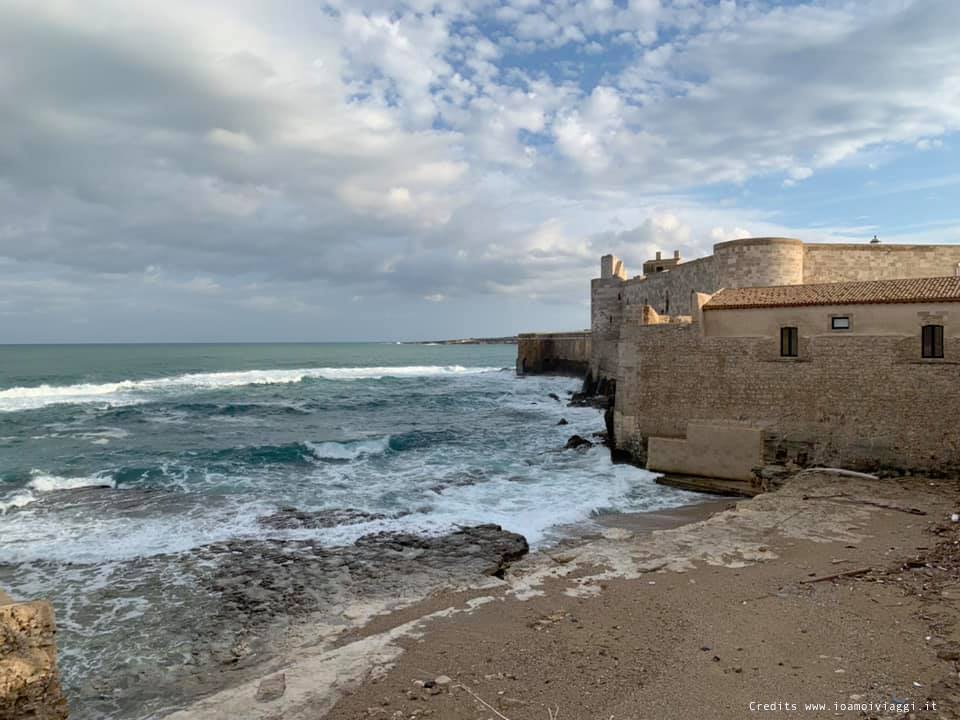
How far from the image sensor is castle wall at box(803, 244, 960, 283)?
60.6 feet

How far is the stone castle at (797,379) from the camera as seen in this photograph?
11.4 meters

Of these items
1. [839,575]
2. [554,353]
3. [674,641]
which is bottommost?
[674,641]

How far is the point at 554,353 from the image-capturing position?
50875 millimetres

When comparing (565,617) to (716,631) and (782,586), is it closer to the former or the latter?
(716,631)

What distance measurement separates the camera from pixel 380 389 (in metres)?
48.0

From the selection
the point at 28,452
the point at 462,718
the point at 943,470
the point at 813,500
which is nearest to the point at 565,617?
the point at 462,718

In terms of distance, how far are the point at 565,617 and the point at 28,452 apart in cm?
2241

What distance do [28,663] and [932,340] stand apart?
14.4 m

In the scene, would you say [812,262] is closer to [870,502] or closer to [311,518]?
[870,502]

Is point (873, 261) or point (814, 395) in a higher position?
point (873, 261)

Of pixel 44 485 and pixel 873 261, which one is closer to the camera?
pixel 44 485

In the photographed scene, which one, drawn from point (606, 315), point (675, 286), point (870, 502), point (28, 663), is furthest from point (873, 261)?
point (28, 663)

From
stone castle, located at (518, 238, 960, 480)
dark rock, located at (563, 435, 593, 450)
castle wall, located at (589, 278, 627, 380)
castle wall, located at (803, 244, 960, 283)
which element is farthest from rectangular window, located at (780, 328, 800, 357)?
castle wall, located at (589, 278, 627, 380)

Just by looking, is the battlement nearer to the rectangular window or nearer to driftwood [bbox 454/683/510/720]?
the rectangular window
